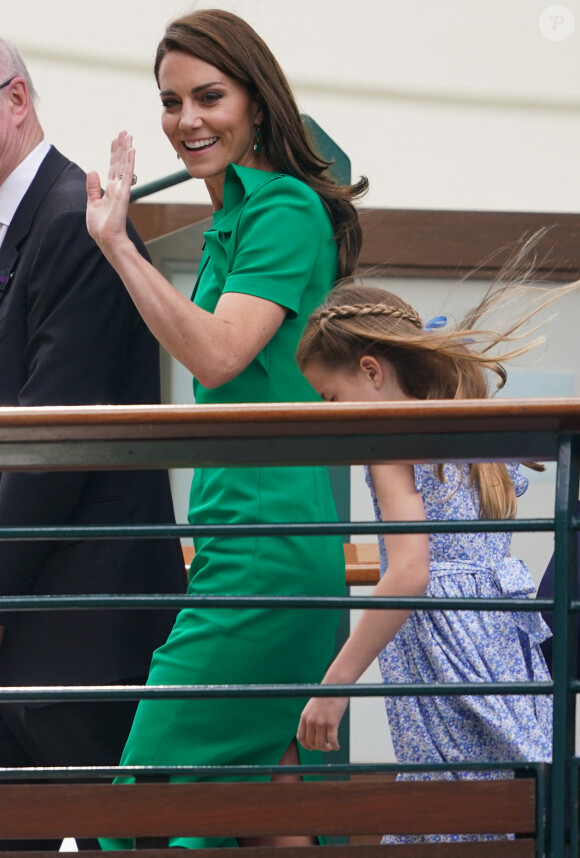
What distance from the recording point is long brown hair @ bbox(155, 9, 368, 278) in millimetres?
1948

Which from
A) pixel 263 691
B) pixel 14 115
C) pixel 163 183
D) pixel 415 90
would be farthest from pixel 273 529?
pixel 415 90

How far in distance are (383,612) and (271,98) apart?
76cm

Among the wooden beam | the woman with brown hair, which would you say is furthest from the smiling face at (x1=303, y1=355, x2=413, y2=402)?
the wooden beam

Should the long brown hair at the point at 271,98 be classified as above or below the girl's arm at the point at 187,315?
above

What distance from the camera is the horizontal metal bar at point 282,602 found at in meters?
1.52

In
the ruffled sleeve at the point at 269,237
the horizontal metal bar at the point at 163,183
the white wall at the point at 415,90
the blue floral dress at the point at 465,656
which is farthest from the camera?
the white wall at the point at 415,90

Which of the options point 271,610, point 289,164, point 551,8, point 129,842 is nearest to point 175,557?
point 271,610

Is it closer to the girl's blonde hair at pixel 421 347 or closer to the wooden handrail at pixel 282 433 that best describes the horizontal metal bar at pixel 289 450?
Result: the wooden handrail at pixel 282 433

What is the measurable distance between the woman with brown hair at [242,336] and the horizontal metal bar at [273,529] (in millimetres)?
245

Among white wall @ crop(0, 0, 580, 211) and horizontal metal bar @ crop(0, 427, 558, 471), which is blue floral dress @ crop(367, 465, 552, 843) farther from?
white wall @ crop(0, 0, 580, 211)

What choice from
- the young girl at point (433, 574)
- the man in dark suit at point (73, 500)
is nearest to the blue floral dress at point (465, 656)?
the young girl at point (433, 574)

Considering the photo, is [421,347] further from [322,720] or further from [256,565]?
[322,720]

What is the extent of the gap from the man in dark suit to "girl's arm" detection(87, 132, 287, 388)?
0.20 m

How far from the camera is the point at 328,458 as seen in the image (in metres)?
1.52
